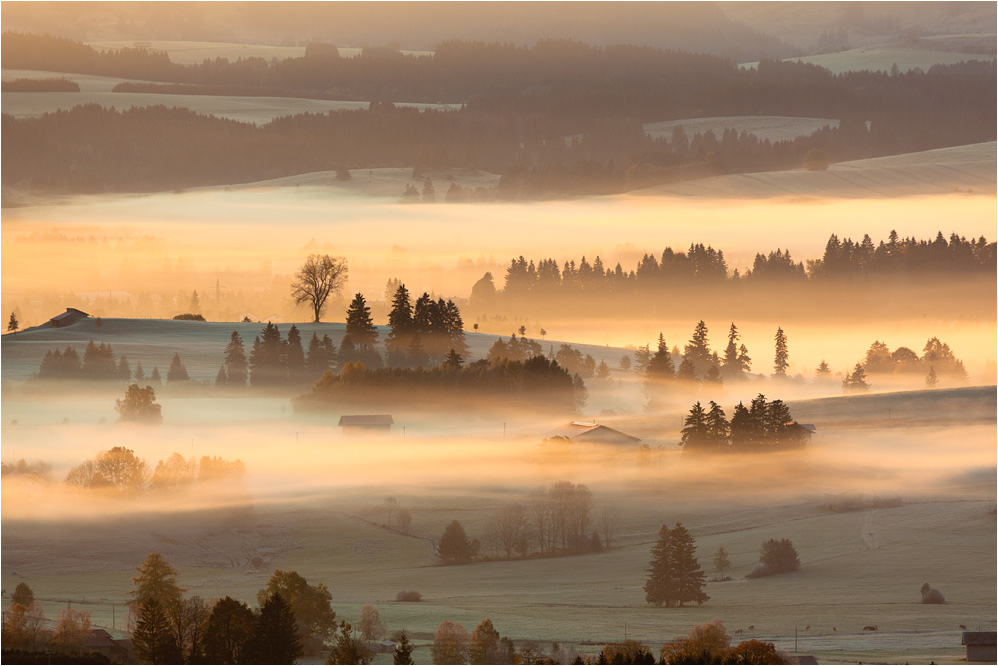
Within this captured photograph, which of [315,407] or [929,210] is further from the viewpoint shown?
[929,210]

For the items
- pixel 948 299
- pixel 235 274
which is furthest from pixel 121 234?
A: pixel 948 299

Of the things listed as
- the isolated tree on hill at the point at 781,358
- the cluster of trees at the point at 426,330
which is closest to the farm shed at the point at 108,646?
the cluster of trees at the point at 426,330

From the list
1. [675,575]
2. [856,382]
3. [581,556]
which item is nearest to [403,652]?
[675,575]

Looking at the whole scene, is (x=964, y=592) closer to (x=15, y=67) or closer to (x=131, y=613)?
(x=131, y=613)

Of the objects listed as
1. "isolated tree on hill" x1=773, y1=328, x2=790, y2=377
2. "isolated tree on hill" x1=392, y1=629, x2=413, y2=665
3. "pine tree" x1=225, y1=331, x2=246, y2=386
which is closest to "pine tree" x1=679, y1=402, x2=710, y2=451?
"isolated tree on hill" x1=773, y1=328, x2=790, y2=377

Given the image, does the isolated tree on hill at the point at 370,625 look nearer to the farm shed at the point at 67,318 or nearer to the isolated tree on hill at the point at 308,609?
the isolated tree on hill at the point at 308,609

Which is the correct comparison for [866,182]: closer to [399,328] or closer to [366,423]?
[399,328]
